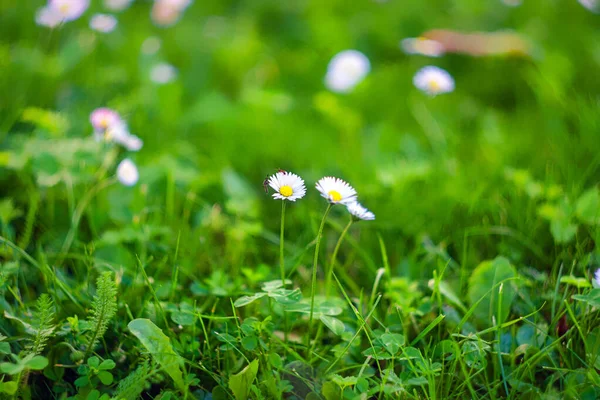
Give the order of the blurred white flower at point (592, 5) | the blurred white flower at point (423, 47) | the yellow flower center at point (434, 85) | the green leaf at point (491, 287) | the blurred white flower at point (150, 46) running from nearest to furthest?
1. the green leaf at point (491, 287)
2. the yellow flower center at point (434, 85)
3. the blurred white flower at point (423, 47)
4. the blurred white flower at point (150, 46)
5. the blurred white flower at point (592, 5)

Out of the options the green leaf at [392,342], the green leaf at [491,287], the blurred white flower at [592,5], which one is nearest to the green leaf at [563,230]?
the green leaf at [491,287]

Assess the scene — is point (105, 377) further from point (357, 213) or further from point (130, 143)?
point (130, 143)

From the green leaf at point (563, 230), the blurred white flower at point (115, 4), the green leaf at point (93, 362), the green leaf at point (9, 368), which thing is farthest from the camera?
the blurred white flower at point (115, 4)

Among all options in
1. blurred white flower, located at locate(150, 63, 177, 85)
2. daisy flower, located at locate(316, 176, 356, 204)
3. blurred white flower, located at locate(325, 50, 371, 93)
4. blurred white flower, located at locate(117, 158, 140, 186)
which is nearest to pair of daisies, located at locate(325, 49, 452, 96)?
blurred white flower, located at locate(325, 50, 371, 93)

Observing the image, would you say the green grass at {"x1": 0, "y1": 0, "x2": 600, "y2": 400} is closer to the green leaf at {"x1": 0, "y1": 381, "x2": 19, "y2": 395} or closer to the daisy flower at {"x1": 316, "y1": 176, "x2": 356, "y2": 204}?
the green leaf at {"x1": 0, "y1": 381, "x2": 19, "y2": 395}

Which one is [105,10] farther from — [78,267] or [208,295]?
[208,295]

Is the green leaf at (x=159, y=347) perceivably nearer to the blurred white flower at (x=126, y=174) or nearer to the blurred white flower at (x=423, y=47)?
the blurred white flower at (x=126, y=174)
